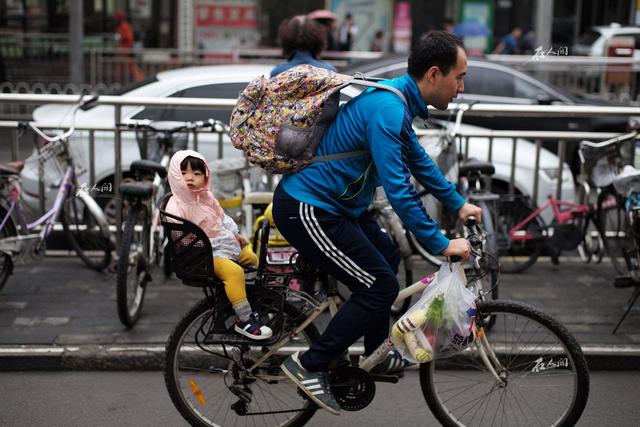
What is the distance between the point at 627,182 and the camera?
19.5ft

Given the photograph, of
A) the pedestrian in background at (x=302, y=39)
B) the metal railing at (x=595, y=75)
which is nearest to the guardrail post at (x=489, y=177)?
the pedestrian in background at (x=302, y=39)

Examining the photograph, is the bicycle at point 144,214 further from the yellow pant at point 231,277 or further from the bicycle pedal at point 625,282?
the bicycle pedal at point 625,282

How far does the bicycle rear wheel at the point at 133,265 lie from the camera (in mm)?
5402

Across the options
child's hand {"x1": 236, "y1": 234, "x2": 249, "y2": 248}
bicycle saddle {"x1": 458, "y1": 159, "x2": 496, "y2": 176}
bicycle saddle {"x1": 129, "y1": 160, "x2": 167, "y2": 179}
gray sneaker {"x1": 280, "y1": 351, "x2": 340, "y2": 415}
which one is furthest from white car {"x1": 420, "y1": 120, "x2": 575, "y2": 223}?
gray sneaker {"x1": 280, "y1": 351, "x2": 340, "y2": 415}

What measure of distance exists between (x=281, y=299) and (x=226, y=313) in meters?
0.25

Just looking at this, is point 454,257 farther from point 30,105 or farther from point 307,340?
point 30,105

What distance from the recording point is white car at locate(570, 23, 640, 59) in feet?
60.9

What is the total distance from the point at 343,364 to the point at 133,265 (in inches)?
81.2

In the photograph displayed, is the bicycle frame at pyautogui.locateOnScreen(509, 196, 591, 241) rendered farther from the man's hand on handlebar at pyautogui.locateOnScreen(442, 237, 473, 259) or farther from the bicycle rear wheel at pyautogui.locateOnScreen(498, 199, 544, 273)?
the man's hand on handlebar at pyautogui.locateOnScreen(442, 237, 473, 259)

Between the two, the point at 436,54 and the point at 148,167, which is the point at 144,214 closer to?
the point at 148,167

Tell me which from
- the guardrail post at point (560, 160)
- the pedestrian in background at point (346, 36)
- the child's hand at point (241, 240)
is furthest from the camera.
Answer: the pedestrian in background at point (346, 36)

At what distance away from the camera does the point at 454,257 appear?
378 cm

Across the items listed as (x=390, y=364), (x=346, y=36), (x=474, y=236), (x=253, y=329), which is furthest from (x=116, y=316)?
(x=346, y=36)

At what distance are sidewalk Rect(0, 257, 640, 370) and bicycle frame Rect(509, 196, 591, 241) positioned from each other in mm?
289
